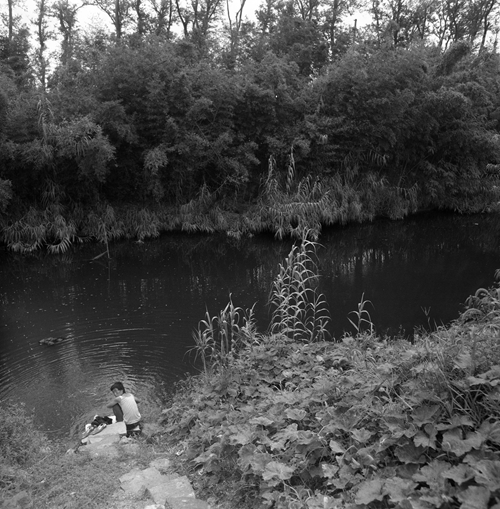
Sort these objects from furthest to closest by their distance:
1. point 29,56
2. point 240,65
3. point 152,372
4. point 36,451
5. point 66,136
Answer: point 29,56, point 240,65, point 66,136, point 152,372, point 36,451

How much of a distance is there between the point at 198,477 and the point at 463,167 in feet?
62.0

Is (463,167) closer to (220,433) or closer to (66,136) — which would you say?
(66,136)

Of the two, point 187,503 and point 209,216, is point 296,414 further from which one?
point 209,216

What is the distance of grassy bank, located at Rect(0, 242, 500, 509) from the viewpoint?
7.74 ft

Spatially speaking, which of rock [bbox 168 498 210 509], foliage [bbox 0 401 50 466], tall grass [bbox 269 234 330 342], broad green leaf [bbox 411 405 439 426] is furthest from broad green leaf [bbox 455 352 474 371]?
foliage [bbox 0 401 50 466]

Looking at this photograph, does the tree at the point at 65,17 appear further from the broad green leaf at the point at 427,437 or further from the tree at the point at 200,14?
the broad green leaf at the point at 427,437

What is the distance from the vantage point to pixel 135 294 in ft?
34.1

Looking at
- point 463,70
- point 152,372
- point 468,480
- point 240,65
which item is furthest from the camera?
point 463,70

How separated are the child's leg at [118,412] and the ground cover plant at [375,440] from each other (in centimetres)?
161

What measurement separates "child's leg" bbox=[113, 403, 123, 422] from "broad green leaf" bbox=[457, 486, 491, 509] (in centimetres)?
417

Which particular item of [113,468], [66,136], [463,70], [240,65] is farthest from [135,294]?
[463,70]

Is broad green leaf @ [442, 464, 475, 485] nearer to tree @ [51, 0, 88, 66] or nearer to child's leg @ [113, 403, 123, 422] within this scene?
child's leg @ [113, 403, 123, 422]

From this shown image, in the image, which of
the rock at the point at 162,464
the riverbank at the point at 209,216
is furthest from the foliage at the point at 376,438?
the riverbank at the point at 209,216

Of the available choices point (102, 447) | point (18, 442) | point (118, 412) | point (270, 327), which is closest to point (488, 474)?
point (102, 447)
